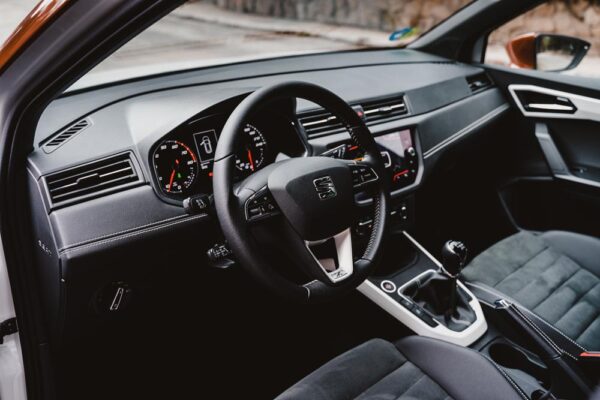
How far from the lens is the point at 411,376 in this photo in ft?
5.42

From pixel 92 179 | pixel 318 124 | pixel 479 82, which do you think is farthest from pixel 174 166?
pixel 479 82

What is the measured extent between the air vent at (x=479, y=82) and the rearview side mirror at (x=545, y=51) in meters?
0.15

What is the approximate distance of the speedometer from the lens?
1.73 meters

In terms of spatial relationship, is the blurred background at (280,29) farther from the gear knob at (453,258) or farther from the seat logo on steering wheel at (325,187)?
the gear knob at (453,258)

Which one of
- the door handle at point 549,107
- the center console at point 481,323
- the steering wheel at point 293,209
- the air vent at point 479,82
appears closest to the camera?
the steering wheel at point 293,209

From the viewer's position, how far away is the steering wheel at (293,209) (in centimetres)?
140

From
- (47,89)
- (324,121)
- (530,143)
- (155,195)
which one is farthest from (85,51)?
(530,143)

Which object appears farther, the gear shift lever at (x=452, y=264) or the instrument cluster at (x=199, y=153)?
the gear shift lever at (x=452, y=264)

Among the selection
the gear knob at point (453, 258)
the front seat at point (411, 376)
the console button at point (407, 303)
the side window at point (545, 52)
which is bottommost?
the console button at point (407, 303)

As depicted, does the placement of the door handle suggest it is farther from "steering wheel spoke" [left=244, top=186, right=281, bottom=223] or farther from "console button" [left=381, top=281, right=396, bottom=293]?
"steering wheel spoke" [left=244, top=186, right=281, bottom=223]

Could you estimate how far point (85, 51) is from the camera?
1.09m

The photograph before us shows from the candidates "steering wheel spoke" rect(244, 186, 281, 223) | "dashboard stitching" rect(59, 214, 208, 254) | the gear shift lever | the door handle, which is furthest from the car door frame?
the door handle

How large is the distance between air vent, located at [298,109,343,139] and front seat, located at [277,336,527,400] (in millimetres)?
746

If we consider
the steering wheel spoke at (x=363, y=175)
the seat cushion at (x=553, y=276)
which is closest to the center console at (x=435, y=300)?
the seat cushion at (x=553, y=276)
